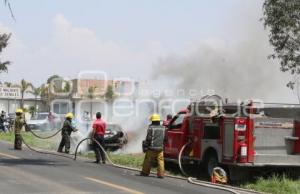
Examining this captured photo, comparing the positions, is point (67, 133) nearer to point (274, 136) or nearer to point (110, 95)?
point (274, 136)

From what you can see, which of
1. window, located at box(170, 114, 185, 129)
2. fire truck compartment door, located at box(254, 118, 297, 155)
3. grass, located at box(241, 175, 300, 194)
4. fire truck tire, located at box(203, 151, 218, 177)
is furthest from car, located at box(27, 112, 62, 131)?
grass, located at box(241, 175, 300, 194)

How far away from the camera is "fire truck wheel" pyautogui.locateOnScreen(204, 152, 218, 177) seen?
1389cm

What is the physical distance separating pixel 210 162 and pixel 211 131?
30.4 inches

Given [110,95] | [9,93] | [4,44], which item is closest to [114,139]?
[110,95]

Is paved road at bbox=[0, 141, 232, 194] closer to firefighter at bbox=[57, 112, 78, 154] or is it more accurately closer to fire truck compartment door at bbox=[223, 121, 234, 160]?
fire truck compartment door at bbox=[223, 121, 234, 160]

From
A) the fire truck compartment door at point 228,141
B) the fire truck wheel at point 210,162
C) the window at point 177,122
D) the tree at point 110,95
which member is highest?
the tree at point 110,95

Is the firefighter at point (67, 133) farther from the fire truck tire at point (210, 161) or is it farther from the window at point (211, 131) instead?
the window at point (211, 131)

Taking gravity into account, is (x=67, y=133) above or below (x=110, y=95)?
below

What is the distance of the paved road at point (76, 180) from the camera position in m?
11.2

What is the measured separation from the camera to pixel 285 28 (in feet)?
60.0

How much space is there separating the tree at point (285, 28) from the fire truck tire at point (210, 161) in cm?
601

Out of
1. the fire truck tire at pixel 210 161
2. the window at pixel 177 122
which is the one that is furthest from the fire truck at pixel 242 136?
the window at pixel 177 122

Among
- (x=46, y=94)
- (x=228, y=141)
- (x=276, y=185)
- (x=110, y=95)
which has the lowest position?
(x=276, y=185)

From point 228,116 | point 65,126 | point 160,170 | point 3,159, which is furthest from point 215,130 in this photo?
point 65,126
